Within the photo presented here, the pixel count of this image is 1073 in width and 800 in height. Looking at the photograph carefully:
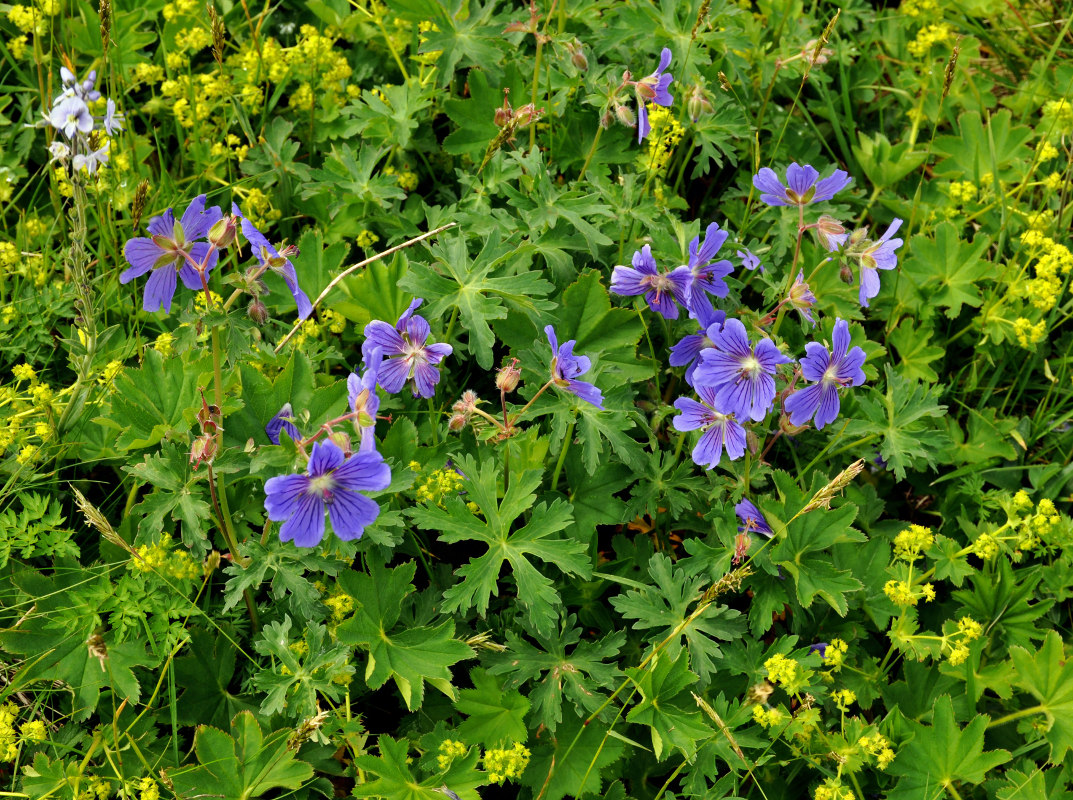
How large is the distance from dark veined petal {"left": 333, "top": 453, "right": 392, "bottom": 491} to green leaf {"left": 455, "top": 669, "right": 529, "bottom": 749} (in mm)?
871

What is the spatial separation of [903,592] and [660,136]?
1.72 metres

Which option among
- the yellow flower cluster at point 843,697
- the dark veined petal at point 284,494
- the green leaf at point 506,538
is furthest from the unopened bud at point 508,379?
the yellow flower cluster at point 843,697

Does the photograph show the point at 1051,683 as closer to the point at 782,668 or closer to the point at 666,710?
the point at 782,668

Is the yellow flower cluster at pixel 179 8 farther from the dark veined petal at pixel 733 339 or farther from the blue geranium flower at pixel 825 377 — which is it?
the blue geranium flower at pixel 825 377

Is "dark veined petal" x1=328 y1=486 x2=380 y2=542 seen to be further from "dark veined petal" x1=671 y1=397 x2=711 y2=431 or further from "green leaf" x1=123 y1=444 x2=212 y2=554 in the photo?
"dark veined petal" x1=671 y1=397 x2=711 y2=431

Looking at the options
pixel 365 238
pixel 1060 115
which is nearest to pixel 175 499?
pixel 365 238

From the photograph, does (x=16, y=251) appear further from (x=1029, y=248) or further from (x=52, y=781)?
(x=1029, y=248)

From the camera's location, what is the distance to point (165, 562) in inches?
106

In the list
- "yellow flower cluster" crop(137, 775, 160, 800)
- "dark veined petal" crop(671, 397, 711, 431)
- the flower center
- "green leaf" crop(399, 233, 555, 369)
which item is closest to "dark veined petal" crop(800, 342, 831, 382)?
"dark veined petal" crop(671, 397, 711, 431)

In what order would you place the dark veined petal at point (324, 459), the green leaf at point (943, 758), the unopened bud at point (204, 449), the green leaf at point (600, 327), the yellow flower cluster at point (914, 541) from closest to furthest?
1. the dark veined petal at point (324, 459)
2. the unopened bud at point (204, 449)
3. the green leaf at point (943, 758)
4. the yellow flower cluster at point (914, 541)
5. the green leaf at point (600, 327)

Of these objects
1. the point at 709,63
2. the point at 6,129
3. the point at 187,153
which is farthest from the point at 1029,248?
the point at 6,129

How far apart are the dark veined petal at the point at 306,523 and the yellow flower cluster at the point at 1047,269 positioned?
278 cm

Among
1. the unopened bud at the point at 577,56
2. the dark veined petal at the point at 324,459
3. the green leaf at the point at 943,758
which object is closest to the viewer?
the dark veined petal at the point at 324,459

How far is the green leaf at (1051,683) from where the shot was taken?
9.55ft
